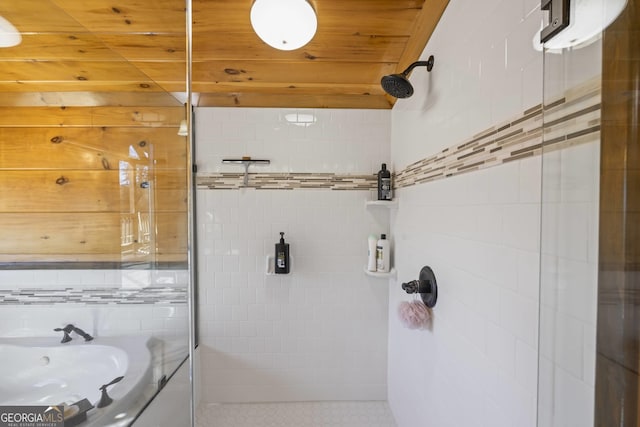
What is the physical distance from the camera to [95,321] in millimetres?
1347

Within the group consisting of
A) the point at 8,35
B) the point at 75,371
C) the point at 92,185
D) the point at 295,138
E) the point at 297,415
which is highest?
the point at 8,35

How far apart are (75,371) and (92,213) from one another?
78 centimetres

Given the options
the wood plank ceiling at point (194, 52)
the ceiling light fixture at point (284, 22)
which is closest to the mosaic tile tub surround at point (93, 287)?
the wood plank ceiling at point (194, 52)

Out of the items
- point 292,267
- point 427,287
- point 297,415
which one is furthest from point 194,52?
point 297,415

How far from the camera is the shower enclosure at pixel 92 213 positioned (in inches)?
43.6

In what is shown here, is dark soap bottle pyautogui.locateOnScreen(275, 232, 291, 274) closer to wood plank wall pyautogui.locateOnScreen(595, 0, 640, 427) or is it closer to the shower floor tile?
the shower floor tile

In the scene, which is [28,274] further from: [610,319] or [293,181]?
[610,319]

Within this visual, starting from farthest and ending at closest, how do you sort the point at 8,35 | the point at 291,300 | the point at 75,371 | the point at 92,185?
the point at 291,300, the point at 92,185, the point at 75,371, the point at 8,35

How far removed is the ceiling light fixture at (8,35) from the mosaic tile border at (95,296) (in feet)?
3.51

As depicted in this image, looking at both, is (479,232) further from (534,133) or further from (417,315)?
(417,315)

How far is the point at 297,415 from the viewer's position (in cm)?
159

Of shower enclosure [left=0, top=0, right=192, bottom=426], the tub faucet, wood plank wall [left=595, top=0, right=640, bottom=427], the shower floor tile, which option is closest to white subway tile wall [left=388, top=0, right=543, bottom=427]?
wood plank wall [left=595, top=0, right=640, bottom=427]

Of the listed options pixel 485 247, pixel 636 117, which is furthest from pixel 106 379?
pixel 636 117

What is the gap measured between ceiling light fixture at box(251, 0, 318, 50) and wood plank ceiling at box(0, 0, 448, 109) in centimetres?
5
